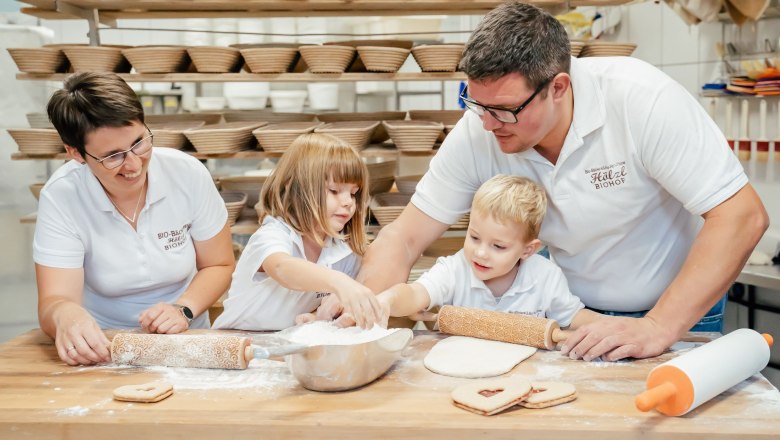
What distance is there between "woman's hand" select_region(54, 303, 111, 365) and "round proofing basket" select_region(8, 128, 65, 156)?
216 centimetres

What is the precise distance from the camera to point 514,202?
5.85 ft

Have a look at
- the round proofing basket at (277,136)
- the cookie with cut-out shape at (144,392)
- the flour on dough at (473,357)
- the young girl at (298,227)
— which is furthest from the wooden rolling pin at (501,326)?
the round proofing basket at (277,136)

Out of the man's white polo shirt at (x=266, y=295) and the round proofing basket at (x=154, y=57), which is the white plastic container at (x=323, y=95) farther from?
the man's white polo shirt at (x=266, y=295)

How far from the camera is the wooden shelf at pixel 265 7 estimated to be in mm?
3566

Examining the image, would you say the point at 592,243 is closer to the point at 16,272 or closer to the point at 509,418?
the point at 509,418

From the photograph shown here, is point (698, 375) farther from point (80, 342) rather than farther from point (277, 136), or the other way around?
point (277, 136)

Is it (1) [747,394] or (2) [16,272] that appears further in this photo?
(2) [16,272]

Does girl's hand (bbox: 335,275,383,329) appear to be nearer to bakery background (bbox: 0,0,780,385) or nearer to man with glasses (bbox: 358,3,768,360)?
man with glasses (bbox: 358,3,768,360)

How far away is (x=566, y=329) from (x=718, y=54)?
270 cm

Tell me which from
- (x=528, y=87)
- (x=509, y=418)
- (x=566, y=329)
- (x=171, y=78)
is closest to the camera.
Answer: (x=509, y=418)

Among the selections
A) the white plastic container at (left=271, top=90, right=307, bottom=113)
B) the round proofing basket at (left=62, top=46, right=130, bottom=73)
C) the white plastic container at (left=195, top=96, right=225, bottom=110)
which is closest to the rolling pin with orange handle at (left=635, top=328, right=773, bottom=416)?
the round proofing basket at (left=62, top=46, right=130, bottom=73)

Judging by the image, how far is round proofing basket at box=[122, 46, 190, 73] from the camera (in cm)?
354

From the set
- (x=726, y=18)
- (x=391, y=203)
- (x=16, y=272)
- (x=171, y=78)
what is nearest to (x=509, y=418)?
(x=391, y=203)

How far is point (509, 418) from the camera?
1308 mm
